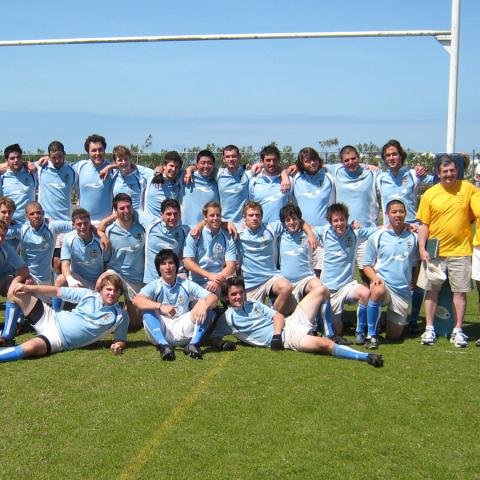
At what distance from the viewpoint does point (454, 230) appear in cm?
564

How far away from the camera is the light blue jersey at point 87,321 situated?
5363 mm

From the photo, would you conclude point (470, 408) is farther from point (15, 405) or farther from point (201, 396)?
point (15, 405)

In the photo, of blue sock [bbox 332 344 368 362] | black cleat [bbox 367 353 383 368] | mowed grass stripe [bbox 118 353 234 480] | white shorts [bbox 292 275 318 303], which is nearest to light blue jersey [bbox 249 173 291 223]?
white shorts [bbox 292 275 318 303]

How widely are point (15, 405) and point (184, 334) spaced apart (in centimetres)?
166

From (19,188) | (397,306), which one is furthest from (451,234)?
(19,188)

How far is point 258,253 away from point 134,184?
177 centimetres

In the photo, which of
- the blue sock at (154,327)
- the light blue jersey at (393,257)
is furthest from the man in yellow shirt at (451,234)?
the blue sock at (154,327)

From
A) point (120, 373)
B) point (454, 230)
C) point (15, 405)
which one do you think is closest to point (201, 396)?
point (120, 373)

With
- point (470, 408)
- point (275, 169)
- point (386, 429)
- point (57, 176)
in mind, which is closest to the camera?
point (386, 429)

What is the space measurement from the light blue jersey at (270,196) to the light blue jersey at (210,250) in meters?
0.69

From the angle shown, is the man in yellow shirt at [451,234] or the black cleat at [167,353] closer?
the black cleat at [167,353]

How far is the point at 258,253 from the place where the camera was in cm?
607

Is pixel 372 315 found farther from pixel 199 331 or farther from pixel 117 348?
pixel 117 348

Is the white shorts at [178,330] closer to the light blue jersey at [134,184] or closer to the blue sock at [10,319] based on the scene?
the blue sock at [10,319]
